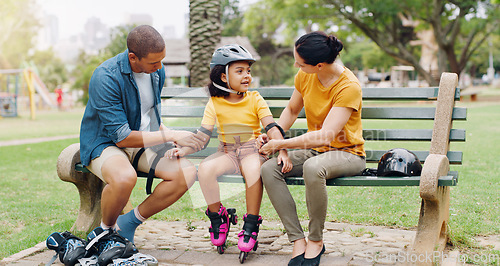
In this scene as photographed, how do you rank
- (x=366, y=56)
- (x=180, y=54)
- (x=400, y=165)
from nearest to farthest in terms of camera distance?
1. (x=400, y=165)
2. (x=180, y=54)
3. (x=366, y=56)

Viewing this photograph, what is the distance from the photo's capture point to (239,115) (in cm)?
343

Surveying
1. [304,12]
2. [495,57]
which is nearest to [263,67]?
[304,12]

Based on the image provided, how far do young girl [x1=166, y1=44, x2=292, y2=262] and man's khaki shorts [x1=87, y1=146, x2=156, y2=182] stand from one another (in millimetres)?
181

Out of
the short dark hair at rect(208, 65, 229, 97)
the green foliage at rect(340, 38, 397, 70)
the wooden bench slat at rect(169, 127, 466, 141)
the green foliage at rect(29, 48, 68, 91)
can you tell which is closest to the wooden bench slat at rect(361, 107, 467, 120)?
the wooden bench slat at rect(169, 127, 466, 141)

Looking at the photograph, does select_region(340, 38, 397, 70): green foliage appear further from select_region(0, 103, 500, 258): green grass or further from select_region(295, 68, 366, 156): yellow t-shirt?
select_region(295, 68, 366, 156): yellow t-shirt

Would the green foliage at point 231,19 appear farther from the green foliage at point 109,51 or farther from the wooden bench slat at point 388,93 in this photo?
the wooden bench slat at point 388,93

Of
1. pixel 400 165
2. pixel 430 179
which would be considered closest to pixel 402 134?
pixel 400 165

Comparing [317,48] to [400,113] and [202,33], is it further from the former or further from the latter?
[202,33]

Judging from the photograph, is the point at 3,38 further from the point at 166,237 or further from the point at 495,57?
the point at 495,57

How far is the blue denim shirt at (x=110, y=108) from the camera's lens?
3.24 metres

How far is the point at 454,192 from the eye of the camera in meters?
5.19

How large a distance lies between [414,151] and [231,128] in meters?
1.42

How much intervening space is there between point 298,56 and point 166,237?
1.77 meters

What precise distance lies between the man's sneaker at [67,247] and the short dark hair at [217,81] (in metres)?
1.34
